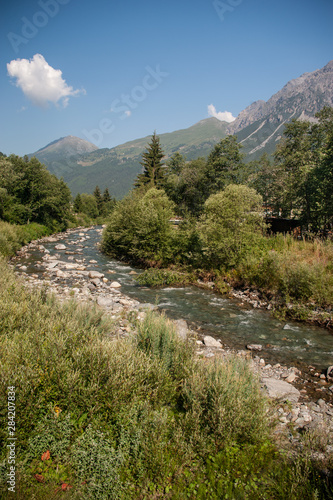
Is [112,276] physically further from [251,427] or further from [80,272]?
[251,427]

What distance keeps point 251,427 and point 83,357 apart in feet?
9.53

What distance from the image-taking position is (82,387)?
145 inches

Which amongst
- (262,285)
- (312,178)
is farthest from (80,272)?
(312,178)

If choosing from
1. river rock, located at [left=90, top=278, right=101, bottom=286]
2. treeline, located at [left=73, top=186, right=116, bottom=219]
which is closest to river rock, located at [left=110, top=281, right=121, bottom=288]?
river rock, located at [left=90, top=278, right=101, bottom=286]

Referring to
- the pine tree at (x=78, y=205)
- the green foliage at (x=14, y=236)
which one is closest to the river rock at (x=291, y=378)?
the green foliage at (x=14, y=236)

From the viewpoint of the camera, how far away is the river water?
881 cm

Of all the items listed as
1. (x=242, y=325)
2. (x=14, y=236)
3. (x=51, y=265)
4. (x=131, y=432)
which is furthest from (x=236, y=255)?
(x=14, y=236)

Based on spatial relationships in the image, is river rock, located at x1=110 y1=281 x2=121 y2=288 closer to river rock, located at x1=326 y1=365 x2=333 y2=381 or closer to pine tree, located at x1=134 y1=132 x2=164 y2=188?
river rock, located at x1=326 y1=365 x2=333 y2=381

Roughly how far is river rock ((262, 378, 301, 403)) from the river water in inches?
64.4

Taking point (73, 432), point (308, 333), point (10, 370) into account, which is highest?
point (10, 370)

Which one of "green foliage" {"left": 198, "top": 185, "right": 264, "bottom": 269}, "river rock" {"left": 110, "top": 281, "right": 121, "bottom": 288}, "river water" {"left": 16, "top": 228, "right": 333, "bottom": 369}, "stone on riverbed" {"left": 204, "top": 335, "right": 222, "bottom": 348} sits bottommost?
"river water" {"left": 16, "top": 228, "right": 333, "bottom": 369}

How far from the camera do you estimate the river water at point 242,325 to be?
347 inches

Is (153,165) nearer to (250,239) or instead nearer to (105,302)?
(250,239)

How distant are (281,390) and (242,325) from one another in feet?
16.2
